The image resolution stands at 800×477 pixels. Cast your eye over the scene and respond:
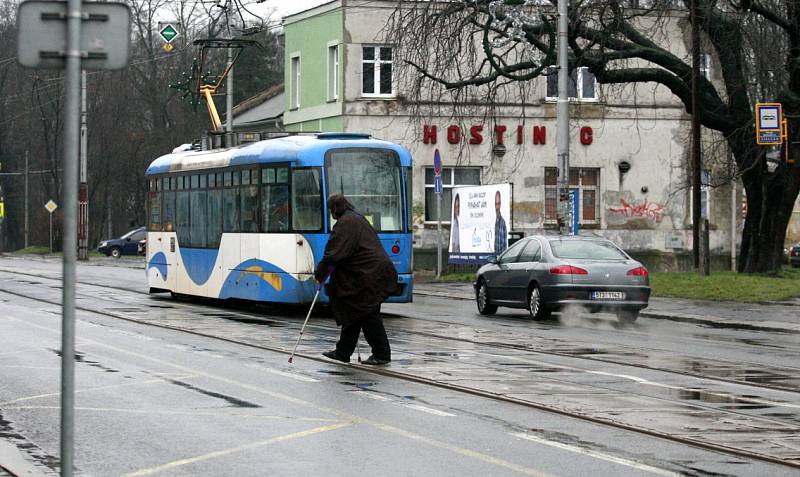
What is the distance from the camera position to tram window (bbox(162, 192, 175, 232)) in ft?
92.8

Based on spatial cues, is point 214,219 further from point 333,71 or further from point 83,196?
point 83,196

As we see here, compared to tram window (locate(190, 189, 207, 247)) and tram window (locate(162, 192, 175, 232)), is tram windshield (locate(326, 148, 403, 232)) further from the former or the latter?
tram window (locate(162, 192, 175, 232))

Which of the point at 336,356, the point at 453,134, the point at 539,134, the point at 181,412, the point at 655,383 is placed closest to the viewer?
the point at 181,412

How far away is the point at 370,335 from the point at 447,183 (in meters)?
31.1

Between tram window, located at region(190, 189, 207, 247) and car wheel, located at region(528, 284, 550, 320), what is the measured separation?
21.0 feet

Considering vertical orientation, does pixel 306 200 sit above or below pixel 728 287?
above

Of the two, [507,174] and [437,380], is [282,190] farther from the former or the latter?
[507,174]

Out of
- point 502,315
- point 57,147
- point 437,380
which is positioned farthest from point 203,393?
point 57,147

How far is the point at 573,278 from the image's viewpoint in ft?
75.3

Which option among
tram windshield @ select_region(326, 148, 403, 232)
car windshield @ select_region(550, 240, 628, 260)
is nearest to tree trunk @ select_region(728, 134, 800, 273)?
car windshield @ select_region(550, 240, 628, 260)

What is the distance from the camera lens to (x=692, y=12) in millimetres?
31500

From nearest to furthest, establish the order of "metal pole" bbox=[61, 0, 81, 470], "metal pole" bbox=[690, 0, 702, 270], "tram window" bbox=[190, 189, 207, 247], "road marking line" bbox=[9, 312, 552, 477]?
"metal pole" bbox=[61, 0, 81, 470]
"road marking line" bbox=[9, 312, 552, 477]
"tram window" bbox=[190, 189, 207, 247]
"metal pole" bbox=[690, 0, 702, 270]

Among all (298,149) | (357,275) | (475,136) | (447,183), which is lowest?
(357,275)

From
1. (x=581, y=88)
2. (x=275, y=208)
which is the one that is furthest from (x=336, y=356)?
(x=581, y=88)
